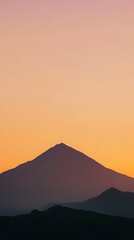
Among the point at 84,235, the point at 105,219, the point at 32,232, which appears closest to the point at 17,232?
the point at 32,232

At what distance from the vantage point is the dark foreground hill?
9119cm

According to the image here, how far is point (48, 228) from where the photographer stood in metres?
93.8

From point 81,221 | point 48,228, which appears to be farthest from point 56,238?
point 81,221

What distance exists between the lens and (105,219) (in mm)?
101250

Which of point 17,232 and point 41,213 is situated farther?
point 41,213

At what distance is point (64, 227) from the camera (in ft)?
312

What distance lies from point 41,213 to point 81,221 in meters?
6.92

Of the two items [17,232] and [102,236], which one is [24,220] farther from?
[102,236]

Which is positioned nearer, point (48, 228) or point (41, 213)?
point (48, 228)

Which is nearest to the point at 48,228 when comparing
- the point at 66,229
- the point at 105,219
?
the point at 66,229

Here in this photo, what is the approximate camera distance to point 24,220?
3834 inches

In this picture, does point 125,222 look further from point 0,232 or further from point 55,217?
point 0,232

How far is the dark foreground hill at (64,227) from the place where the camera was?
91.2 meters

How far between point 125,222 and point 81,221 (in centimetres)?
718
